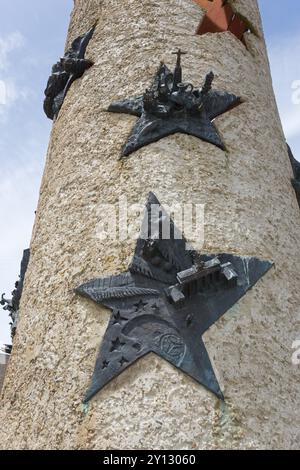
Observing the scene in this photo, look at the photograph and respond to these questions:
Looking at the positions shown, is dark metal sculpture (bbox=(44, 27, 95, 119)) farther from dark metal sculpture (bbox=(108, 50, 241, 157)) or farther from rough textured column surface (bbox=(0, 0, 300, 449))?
dark metal sculpture (bbox=(108, 50, 241, 157))

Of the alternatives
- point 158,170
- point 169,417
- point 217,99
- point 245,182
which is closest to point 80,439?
point 169,417

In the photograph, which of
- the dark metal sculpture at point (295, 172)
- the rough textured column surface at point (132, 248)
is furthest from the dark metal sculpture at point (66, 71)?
the dark metal sculpture at point (295, 172)

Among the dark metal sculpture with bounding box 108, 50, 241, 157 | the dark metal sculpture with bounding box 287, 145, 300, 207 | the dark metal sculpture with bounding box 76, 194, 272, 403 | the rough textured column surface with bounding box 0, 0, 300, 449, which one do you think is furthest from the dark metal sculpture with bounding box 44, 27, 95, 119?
the dark metal sculpture with bounding box 76, 194, 272, 403

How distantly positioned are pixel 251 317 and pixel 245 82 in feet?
5.65

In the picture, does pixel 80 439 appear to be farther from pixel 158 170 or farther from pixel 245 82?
pixel 245 82

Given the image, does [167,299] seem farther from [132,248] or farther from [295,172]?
[295,172]

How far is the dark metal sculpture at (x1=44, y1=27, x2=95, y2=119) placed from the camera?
3.76 m

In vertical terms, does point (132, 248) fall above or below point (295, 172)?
below

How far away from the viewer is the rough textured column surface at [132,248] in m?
2.15

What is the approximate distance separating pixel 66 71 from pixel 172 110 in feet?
3.33

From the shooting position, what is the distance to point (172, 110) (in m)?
3.13

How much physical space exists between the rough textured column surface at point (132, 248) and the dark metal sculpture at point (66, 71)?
0.24 ft

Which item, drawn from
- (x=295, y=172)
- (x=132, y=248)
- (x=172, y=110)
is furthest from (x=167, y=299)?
(x=295, y=172)
